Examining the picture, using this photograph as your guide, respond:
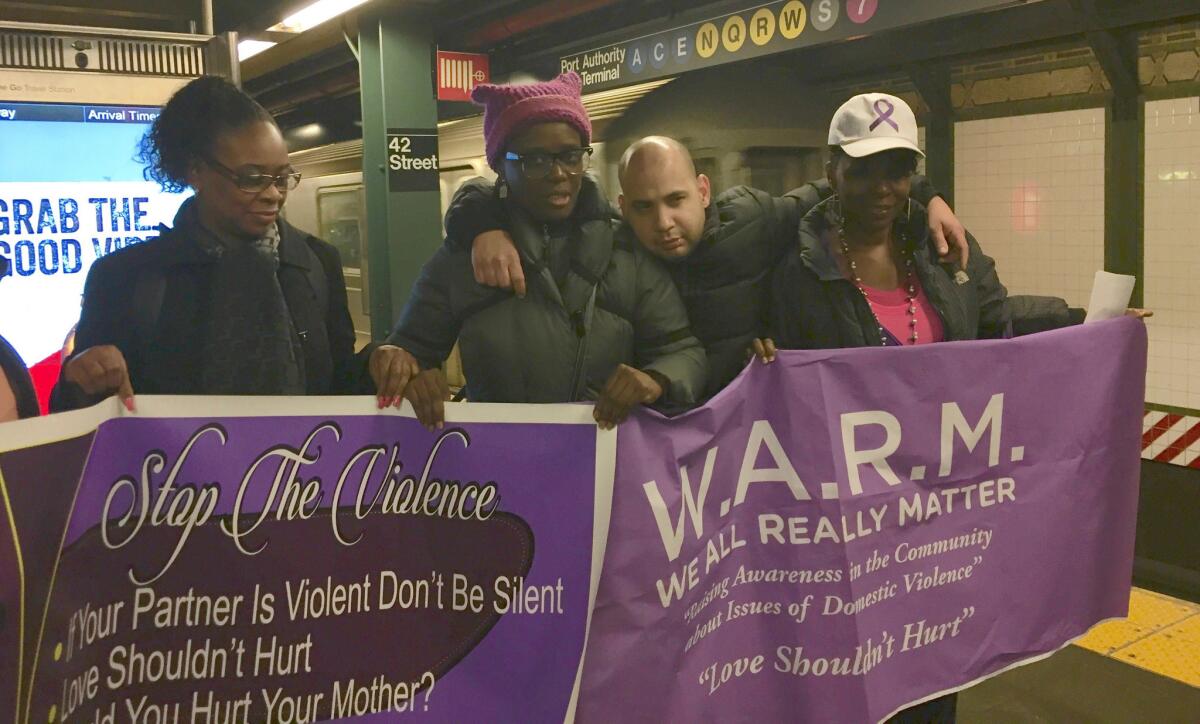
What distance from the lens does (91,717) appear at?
70.4 inches

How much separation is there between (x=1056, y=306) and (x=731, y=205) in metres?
1.00

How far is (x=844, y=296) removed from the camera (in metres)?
2.50

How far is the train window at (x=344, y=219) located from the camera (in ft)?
32.6

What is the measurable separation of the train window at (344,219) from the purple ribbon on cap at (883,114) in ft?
25.6

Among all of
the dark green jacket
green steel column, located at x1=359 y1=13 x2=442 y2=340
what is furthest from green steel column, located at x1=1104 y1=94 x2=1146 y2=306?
green steel column, located at x1=359 y1=13 x2=442 y2=340

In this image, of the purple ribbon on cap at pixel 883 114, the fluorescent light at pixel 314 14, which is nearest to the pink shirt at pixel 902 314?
the purple ribbon on cap at pixel 883 114

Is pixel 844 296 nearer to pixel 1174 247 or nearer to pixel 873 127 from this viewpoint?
pixel 873 127

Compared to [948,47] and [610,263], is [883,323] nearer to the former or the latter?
[610,263]

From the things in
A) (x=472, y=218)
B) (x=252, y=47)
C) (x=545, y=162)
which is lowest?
(x=472, y=218)

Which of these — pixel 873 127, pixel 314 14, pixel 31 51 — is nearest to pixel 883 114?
pixel 873 127

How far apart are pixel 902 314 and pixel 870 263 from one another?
151 millimetres

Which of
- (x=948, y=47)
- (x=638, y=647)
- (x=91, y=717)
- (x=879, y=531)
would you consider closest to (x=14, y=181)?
(x=91, y=717)

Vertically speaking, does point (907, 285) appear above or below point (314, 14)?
below

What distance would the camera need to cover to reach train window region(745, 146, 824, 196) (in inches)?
257
